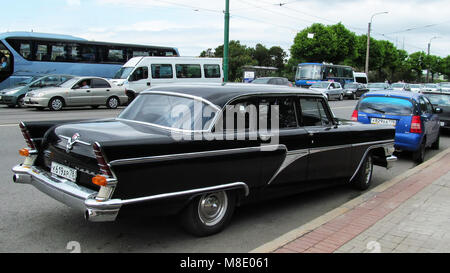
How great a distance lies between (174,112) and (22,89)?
18732 millimetres

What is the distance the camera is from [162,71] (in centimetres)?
2380

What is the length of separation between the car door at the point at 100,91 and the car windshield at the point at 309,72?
73.7ft

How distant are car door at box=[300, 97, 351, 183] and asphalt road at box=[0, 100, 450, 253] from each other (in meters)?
0.51

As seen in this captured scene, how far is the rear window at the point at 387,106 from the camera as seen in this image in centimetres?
953

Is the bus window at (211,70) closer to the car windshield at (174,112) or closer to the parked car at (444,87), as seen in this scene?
the parked car at (444,87)

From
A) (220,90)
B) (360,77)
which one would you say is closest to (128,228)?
(220,90)

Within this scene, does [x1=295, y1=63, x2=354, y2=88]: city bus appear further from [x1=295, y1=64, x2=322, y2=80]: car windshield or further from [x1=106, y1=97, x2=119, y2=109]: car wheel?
[x1=106, y1=97, x2=119, y2=109]: car wheel

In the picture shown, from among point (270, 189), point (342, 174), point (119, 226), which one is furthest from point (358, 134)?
point (119, 226)

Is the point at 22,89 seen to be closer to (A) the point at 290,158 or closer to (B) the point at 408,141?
(B) the point at 408,141

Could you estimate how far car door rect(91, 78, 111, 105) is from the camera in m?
19.9

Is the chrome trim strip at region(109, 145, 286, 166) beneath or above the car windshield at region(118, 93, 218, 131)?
beneath

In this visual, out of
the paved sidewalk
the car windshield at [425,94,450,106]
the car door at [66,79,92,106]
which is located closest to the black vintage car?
the paved sidewalk

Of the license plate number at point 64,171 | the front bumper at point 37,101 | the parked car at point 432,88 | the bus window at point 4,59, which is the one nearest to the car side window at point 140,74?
the front bumper at point 37,101

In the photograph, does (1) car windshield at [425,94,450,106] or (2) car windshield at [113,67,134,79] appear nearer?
(1) car windshield at [425,94,450,106]
